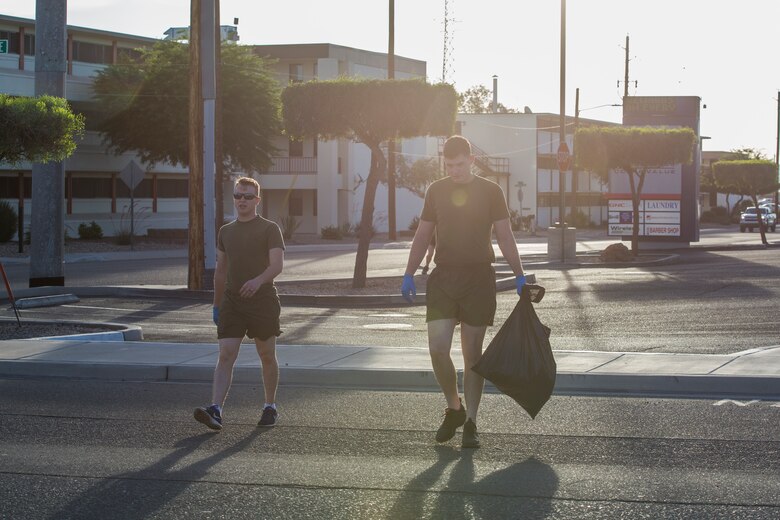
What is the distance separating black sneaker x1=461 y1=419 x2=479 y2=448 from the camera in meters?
7.71

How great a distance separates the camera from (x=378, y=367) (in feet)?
36.0

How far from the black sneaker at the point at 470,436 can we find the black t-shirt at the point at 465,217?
106 centimetres

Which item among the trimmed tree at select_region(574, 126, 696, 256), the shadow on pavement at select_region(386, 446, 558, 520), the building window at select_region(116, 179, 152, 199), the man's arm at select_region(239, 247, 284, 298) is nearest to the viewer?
the shadow on pavement at select_region(386, 446, 558, 520)

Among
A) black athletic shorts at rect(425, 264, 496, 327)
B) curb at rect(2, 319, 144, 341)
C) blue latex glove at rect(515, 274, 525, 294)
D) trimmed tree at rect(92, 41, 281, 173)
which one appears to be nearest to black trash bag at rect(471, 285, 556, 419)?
blue latex glove at rect(515, 274, 525, 294)

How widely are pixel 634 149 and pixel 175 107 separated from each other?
18.1 m

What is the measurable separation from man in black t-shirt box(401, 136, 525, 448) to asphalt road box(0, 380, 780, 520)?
0.41 meters

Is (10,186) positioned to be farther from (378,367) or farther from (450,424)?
(450,424)

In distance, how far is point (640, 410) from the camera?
30.1 ft

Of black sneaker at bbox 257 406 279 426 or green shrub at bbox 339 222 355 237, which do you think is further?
green shrub at bbox 339 222 355 237

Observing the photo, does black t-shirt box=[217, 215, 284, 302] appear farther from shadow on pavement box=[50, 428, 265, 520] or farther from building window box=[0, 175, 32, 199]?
building window box=[0, 175, 32, 199]

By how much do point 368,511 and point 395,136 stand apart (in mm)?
19120

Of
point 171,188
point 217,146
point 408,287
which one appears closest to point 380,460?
point 408,287

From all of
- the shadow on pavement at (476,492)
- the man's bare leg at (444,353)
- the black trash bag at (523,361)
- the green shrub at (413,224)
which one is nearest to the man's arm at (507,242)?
the black trash bag at (523,361)

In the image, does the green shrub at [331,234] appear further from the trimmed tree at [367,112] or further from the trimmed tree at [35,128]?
the trimmed tree at [35,128]
